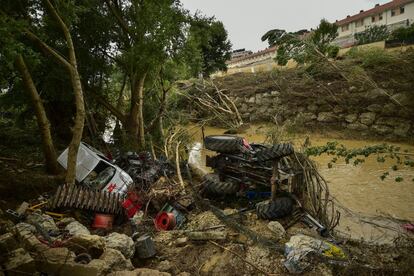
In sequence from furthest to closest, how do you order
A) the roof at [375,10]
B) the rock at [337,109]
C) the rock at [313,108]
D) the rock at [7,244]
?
the roof at [375,10] < the rock at [313,108] < the rock at [337,109] < the rock at [7,244]

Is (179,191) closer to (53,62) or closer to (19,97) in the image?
(53,62)

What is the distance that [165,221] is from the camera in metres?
6.63

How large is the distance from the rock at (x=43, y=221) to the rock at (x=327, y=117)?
1834 centimetres

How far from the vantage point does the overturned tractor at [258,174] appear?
6.45 metres

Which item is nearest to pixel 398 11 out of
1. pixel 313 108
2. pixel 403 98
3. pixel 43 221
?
pixel 313 108

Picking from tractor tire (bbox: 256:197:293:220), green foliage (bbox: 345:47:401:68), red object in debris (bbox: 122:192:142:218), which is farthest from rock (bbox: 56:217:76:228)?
green foliage (bbox: 345:47:401:68)

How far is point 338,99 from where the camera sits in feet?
65.1

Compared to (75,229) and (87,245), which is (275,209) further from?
(75,229)

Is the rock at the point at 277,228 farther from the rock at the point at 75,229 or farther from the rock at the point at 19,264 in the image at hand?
the rock at the point at 19,264

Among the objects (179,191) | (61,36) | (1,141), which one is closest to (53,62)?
(61,36)

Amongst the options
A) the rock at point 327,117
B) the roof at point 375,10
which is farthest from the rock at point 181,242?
the roof at point 375,10

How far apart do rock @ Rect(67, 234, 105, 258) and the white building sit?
4157 cm

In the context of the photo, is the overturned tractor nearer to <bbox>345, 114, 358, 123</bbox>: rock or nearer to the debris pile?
the debris pile

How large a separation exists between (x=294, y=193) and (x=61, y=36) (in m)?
10.2
